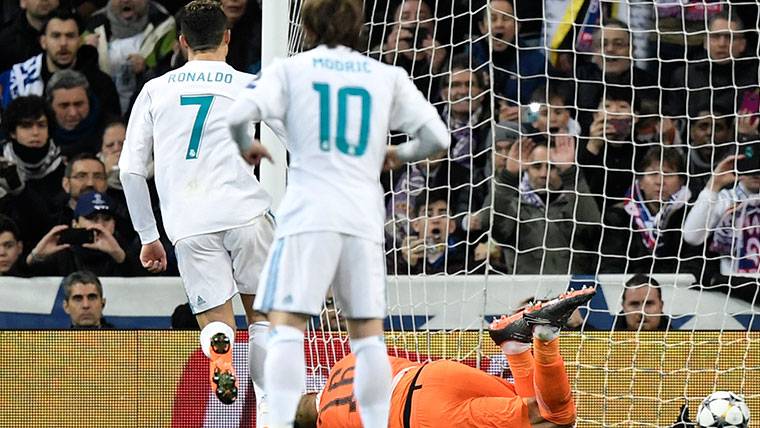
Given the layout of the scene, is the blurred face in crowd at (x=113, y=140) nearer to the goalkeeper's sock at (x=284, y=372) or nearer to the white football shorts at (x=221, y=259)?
the white football shorts at (x=221, y=259)

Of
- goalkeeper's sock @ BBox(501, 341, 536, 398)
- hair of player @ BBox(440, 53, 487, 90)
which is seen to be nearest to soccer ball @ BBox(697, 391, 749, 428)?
goalkeeper's sock @ BBox(501, 341, 536, 398)

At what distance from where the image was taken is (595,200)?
7.90 m

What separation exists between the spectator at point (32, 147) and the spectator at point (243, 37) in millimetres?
1297

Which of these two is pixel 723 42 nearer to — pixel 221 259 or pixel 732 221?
pixel 732 221

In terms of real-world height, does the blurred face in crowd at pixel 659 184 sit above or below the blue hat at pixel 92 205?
above

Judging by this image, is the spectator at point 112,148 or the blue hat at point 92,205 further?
the spectator at point 112,148

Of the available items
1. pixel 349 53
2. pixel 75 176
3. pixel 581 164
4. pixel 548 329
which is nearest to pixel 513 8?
pixel 581 164

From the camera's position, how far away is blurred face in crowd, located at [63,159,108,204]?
8258 millimetres

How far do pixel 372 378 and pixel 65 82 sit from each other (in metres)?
5.34

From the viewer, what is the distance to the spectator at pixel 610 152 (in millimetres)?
7879

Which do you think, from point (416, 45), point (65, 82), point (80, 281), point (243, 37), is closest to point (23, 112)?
point (65, 82)

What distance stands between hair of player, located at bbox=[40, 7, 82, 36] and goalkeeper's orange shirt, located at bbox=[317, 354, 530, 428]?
13.7ft

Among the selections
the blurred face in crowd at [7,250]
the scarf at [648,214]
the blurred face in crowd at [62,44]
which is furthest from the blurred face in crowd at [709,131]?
the blurred face in crowd at [7,250]

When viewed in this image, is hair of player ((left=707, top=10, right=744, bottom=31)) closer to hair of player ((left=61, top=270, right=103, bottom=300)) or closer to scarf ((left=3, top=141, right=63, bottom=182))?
hair of player ((left=61, top=270, right=103, bottom=300))
